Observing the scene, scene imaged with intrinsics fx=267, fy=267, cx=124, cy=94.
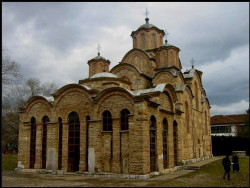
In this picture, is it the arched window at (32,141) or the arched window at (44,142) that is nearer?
the arched window at (44,142)

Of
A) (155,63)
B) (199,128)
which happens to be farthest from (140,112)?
(199,128)

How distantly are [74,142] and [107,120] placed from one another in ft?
8.86

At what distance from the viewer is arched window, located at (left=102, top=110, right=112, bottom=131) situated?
15680mm

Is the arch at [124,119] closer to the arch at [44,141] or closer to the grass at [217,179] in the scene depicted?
the grass at [217,179]

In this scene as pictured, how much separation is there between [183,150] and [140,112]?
8219mm

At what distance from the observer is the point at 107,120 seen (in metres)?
15.8

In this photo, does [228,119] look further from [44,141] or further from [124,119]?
[44,141]

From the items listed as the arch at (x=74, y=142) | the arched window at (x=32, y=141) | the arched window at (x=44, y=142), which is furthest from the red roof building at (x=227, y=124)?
the arched window at (x=32, y=141)

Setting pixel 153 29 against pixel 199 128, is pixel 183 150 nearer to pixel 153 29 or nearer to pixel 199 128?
pixel 199 128

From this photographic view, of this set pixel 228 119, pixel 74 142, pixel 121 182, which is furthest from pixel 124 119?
pixel 228 119

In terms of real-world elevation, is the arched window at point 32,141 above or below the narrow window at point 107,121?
below

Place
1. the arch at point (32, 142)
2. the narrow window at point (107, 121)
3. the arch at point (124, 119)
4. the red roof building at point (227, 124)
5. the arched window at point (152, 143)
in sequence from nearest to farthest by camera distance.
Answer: the arch at point (124, 119)
the arched window at point (152, 143)
the narrow window at point (107, 121)
the arch at point (32, 142)
the red roof building at point (227, 124)

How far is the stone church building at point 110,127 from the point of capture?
14695mm

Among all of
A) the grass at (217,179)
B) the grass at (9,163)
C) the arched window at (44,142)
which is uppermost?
the arched window at (44,142)
